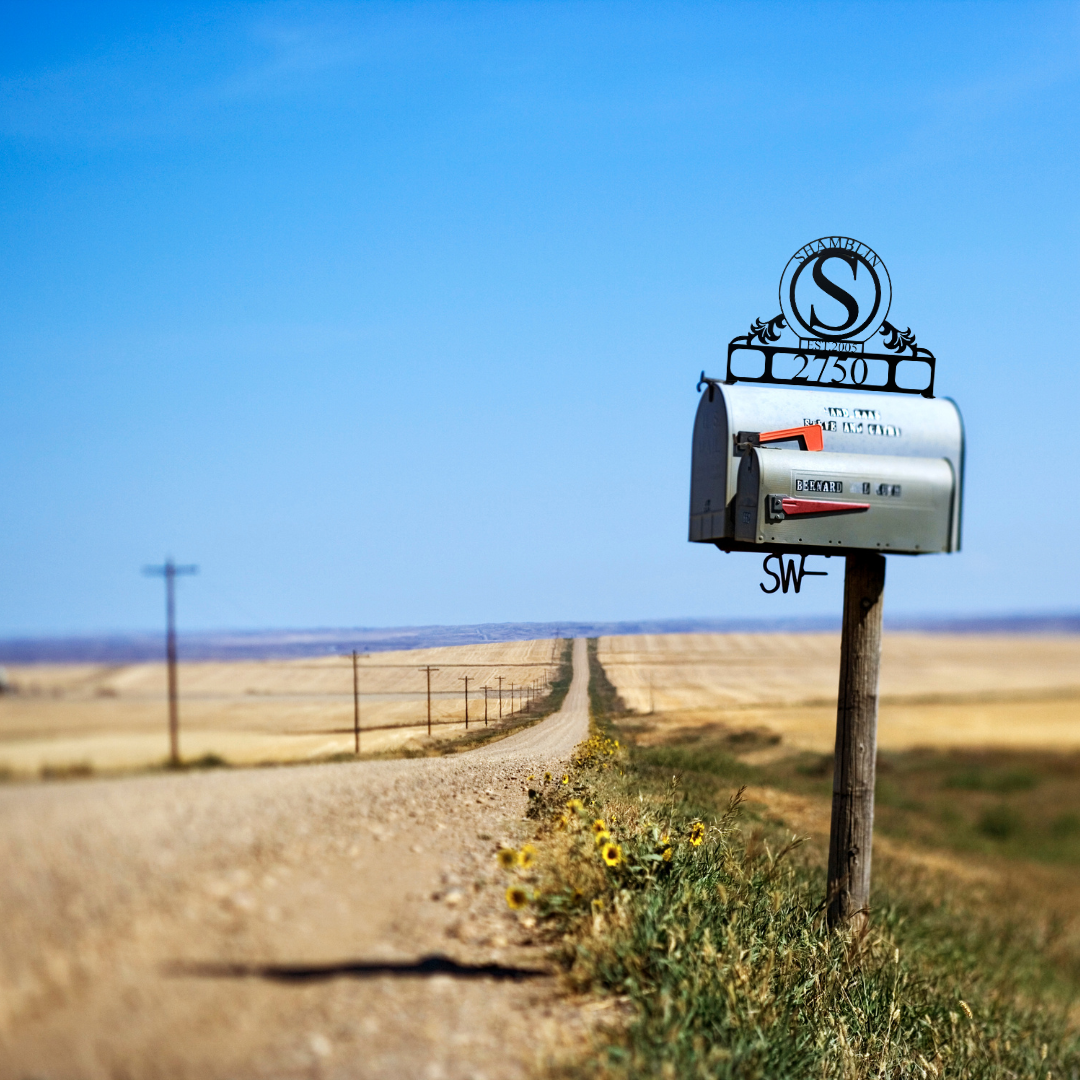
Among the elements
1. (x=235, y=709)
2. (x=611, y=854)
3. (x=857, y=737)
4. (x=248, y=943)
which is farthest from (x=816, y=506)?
(x=248, y=943)

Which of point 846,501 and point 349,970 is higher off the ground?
point 846,501

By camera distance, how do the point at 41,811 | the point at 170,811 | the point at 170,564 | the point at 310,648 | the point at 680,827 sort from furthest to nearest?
the point at 680,827 < the point at 310,648 < the point at 170,564 < the point at 170,811 < the point at 41,811

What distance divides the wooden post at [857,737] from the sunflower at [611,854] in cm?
202

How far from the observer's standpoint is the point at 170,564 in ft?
8.93

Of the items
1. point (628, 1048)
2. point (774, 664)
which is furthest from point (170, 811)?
point (774, 664)

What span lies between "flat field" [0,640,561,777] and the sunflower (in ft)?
2.46

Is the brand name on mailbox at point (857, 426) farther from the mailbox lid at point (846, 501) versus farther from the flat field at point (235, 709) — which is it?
the flat field at point (235, 709)

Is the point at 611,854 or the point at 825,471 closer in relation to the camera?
the point at 611,854

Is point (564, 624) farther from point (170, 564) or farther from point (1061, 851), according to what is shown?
point (1061, 851)

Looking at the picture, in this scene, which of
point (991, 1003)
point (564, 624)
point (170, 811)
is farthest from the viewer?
point (991, 1003)

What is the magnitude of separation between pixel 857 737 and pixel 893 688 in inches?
240

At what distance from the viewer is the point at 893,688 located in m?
11.1

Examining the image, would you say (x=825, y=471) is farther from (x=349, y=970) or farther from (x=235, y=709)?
(x=349, y=970)

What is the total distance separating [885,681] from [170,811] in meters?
10.0
